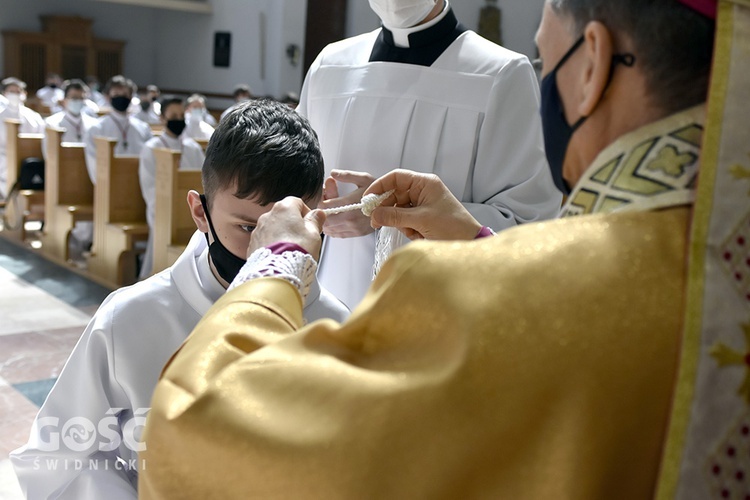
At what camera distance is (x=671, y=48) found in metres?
0.95

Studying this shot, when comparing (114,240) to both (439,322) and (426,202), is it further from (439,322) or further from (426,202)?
(439,322)

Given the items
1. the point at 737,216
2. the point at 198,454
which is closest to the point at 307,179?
the point at 198,454

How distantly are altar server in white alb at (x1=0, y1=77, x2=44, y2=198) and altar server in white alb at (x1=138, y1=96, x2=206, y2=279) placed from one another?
82.1 inches

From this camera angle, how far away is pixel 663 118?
963 millimetres

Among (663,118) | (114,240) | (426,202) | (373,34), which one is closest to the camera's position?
(663,118)

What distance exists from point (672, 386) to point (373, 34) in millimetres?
2182

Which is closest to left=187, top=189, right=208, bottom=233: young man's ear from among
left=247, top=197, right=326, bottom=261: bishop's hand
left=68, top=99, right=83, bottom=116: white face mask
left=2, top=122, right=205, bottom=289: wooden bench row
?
left=247, top=197, right=326, bottom=261: bishop's hand

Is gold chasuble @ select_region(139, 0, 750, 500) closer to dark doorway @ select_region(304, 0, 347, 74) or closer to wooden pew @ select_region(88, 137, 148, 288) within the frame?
wooden pew @ select_region(88, 137, 148, 288)

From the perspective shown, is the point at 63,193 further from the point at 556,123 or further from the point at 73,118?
the point at 556,123

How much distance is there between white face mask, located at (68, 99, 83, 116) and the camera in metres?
9.85

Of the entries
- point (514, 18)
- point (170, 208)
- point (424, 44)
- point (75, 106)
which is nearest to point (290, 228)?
point (424, 44)

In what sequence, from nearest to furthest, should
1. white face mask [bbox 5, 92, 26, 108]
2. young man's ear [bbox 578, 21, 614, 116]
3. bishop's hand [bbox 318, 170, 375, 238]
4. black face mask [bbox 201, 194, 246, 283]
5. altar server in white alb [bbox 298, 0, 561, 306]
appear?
young man's ear [bbox 578, 21, 614, 116] → black face mask [bbox 201, 194, 246, 283] → bishop's hand [bbox 318, 170, 375, 238] → altar server in white alb [bbox 298, 0, 561, 306] → white face mask [bbox 5, 92, 26, 108]

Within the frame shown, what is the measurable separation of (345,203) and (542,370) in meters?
1.33

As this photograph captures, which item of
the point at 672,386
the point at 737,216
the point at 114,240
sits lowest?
the point at 114,240
